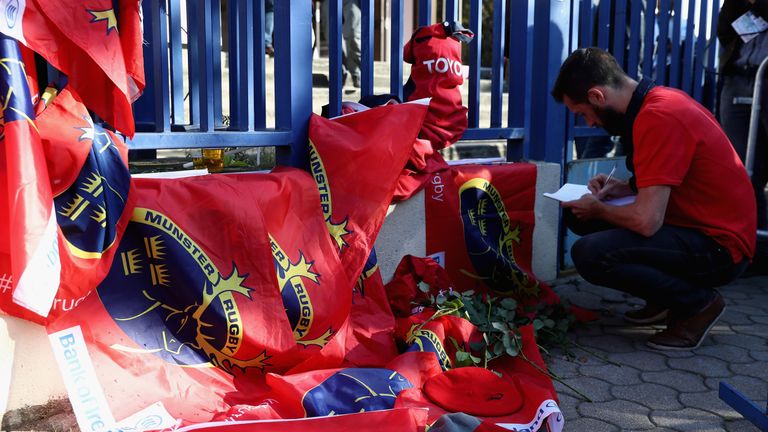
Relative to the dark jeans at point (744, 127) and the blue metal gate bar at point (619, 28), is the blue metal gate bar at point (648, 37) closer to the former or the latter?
the blue metal gate bar at point (619, 28)

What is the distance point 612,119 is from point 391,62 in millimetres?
1010

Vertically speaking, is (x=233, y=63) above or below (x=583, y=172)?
above

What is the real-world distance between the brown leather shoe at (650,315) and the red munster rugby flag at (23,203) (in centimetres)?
244

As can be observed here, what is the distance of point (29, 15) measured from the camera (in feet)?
6.20

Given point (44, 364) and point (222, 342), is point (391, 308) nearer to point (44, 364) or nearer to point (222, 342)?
point (222, 342)

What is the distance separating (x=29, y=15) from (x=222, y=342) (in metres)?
1.06

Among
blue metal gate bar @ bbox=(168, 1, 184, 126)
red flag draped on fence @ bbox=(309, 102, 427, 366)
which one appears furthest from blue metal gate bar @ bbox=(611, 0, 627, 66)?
blue metal gate bar @ bbox=(168, 1, 184, 126)

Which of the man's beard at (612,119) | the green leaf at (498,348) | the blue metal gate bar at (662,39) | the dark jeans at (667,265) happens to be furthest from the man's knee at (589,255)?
the blue metal gate bar at (662,39)

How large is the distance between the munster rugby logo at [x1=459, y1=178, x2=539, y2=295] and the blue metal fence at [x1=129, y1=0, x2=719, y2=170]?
0.33m

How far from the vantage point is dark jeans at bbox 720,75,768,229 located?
4.22 meters

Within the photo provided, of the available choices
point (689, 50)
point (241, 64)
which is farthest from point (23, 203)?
point (689, 50)

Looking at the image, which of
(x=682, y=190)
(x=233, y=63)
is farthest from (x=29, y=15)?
(x=682, y=190)

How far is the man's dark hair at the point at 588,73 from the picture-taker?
297cm

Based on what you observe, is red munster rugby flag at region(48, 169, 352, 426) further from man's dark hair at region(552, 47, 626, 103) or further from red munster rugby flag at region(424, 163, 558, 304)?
man's dark hair at region(552, 47, 626, 103)
